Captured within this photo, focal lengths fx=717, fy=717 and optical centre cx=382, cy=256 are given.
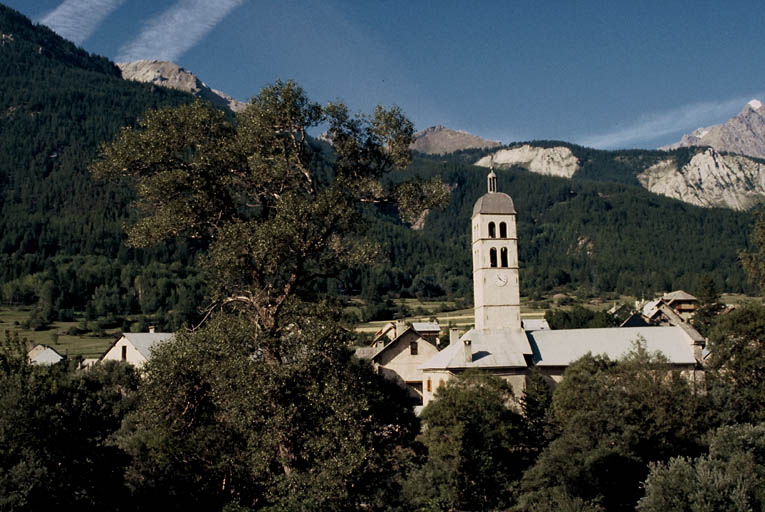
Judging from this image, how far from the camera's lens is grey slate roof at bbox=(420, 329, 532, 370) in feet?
197

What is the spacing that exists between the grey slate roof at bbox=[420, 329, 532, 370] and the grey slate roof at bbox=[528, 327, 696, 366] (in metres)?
1.96

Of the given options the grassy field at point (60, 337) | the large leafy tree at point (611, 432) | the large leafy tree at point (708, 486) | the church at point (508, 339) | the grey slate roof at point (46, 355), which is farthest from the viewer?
the grassy field at point (60, 337)

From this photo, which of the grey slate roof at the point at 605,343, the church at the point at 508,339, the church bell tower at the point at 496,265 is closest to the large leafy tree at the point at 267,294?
the church at the point at 508,339

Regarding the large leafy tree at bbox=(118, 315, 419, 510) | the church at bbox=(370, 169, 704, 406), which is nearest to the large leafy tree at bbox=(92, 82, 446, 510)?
the large leafy tree at bbox=(118, 315, 419, 510)

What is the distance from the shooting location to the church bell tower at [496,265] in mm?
66500

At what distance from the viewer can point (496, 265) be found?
6769cm

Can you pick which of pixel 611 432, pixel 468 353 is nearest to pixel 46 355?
pixel 468 353

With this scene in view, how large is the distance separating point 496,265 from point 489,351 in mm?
9340

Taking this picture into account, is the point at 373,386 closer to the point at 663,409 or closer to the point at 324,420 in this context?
the point at 324,420

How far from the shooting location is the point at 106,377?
6662cm

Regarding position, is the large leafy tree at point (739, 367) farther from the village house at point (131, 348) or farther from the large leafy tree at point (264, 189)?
the village house at point (131, 348)

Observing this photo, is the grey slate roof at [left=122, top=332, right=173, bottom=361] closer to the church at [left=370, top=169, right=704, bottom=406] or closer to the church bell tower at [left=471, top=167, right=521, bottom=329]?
the church at [left=370, top=169, right=704, bottom=406]

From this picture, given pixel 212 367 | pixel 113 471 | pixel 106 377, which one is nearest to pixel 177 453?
pixel 113 471

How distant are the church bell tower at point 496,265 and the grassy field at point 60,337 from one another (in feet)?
236
